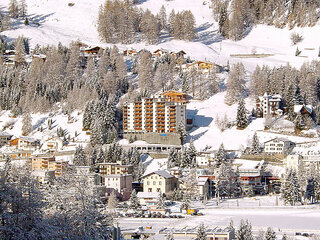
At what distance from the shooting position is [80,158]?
231 ft

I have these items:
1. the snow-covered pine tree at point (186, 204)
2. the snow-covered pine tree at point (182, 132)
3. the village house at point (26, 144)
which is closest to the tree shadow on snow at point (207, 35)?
the snow-covered pine tree at point (182, 132)

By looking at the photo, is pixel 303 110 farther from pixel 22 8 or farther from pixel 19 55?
pixel 22 8

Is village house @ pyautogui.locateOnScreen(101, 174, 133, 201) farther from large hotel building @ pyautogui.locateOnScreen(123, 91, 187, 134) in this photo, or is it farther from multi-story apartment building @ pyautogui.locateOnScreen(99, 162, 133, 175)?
large hotel building @ pyautogui.locateOnScreen(123, 91, 187, 134)

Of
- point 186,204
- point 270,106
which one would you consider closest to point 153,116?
point 270,106

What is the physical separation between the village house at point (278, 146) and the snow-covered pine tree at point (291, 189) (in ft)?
38.3

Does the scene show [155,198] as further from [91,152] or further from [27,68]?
[27,68]

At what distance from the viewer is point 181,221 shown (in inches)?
2012

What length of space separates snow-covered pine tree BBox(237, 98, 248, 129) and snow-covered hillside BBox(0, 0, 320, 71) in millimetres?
25431

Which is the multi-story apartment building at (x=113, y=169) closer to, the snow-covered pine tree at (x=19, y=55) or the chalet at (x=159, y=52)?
the chalet at (x=159, y=52)

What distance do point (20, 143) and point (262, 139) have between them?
32221 mm

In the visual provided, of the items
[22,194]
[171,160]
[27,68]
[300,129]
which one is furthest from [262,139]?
[22,194]

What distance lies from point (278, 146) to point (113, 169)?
19487 mm

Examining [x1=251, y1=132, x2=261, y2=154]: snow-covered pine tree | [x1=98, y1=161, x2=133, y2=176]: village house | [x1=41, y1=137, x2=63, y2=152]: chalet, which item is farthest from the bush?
[x1=98, y1=161, x2=133, y2=176]: village house

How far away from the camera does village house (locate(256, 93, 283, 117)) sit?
255ft
